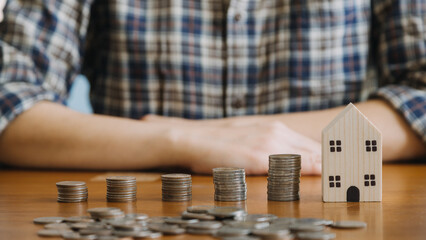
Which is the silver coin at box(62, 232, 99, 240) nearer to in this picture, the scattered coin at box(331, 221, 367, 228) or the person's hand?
the scattered coin at box(331, 221, 367, 228)

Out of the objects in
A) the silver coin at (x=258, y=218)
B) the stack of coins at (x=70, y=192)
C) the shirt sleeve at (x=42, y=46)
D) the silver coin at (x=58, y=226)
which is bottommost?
the silver coin at (x=58, y=226)

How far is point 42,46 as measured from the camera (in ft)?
5.61

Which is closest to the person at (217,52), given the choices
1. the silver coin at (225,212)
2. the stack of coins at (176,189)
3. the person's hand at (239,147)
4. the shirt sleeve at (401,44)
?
the shirt sleeve at (401,44)

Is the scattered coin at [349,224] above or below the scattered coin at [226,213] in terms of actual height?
below

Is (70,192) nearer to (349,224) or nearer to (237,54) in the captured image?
(349,224)

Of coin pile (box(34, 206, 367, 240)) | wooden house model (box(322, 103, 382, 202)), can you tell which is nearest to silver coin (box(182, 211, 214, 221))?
coin pile (box(34, 206, 367, 240))

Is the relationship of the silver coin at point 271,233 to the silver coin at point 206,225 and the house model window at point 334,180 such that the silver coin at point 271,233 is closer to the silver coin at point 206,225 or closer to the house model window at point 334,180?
the silver coin at point 206,225

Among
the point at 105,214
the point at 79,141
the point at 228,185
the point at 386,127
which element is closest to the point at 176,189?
the point at 228,185

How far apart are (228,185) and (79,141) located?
644 millimetres

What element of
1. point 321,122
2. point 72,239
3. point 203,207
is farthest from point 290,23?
point 72,239

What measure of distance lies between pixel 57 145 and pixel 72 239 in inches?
33.6

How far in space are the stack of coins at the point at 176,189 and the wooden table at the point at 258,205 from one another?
16 millimetres

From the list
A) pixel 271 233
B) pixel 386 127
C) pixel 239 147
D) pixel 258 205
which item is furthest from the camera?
pixel 386 127

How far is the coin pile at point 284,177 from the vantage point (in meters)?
0.85
